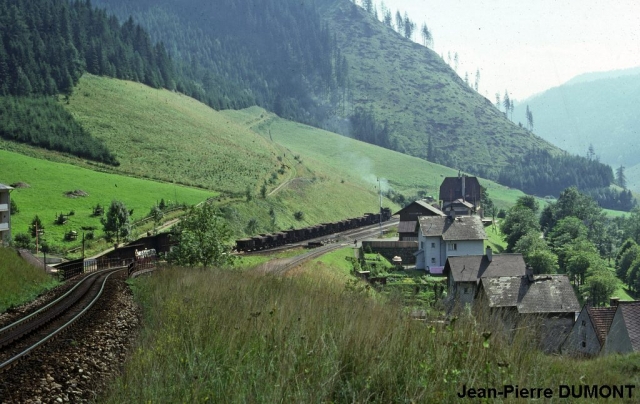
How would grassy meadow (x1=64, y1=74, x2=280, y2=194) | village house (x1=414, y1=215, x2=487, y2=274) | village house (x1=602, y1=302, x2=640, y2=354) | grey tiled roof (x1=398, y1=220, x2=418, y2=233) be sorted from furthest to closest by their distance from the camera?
grassy meadow (x1=64, y1=74, x2=280, y2=194) < grey tiled roof (x1=398, y1=220, x2=418, y2=233) < village house (x1=414, y1=215, x2=487, y2=274) < village house (x1=602, y1=302, x2=640, y2=354)

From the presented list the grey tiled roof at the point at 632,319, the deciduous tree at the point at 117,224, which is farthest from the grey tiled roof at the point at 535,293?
the deciduous tree at the point at 117,224

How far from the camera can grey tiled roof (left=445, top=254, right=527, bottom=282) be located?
48531 millimetres

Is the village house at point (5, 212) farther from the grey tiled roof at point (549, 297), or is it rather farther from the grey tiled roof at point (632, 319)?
the grey tiled roof at point (632, 319)

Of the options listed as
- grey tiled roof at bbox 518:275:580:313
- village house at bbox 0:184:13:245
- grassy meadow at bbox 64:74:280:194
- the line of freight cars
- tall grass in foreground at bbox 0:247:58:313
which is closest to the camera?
tall grass in foreground at bbox 0:247:58:313

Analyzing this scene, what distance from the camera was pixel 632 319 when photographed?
2900 centimetres

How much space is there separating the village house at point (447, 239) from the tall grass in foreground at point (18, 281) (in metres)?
42.6

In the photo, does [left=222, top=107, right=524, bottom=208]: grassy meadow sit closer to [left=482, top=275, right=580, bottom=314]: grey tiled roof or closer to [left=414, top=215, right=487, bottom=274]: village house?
[left=414, top=215, right=487, bottom=274]: village house

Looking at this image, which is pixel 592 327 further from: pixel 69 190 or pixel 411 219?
pixel 69 190

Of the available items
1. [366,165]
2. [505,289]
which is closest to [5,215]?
[505,289]

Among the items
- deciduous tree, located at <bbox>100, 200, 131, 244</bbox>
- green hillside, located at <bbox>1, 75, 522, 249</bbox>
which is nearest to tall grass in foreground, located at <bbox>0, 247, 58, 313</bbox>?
deciduous tree, located at <bbox>100, 200, 131, 244</bbox>

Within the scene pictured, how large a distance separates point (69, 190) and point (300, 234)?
1158 inches

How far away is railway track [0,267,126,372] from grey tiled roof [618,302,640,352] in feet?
76.4

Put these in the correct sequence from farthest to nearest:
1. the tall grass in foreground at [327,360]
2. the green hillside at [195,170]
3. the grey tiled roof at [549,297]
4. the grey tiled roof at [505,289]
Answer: the green hillside at [195,170], the grey tiled roof at [505,289], the grey tiled roof at [549,297], the tall grass in foreground at [327,360]

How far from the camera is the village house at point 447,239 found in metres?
65.1
